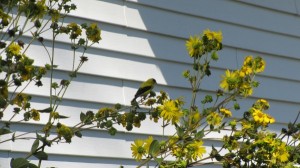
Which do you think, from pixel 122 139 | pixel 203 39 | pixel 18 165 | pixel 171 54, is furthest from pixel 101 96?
pixel 18 165

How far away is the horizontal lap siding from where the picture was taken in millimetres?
3260

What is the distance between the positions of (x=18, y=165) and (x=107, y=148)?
136 cm

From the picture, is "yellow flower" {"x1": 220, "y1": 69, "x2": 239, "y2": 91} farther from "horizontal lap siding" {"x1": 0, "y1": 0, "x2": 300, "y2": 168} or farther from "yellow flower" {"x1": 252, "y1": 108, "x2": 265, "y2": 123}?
"horizontal lap siding" {"x1": 0, "y1": 0, "x2": 300, "y2": 168}

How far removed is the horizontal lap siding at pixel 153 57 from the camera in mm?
3260

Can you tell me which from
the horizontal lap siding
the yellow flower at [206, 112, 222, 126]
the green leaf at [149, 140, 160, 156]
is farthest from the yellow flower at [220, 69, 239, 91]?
the horizontal lap siding

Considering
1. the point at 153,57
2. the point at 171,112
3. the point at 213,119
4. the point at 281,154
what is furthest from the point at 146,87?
the point at 153,57

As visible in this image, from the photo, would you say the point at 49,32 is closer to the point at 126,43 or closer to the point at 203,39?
the point at 126,43

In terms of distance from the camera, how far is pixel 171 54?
376 centimetres

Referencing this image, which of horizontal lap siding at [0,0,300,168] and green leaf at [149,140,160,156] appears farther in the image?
horizontal lap siding at [0,0,300,168]

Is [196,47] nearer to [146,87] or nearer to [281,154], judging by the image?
[146,87]

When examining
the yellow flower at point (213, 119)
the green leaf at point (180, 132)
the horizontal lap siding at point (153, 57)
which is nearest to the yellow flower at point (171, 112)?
the green leaf at point (180, 132)

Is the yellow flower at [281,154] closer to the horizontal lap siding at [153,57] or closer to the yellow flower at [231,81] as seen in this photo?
the yellow flower at [231,81]

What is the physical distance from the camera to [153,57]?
3658 millimetres

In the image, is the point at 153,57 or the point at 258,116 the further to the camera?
the point at 153,57
